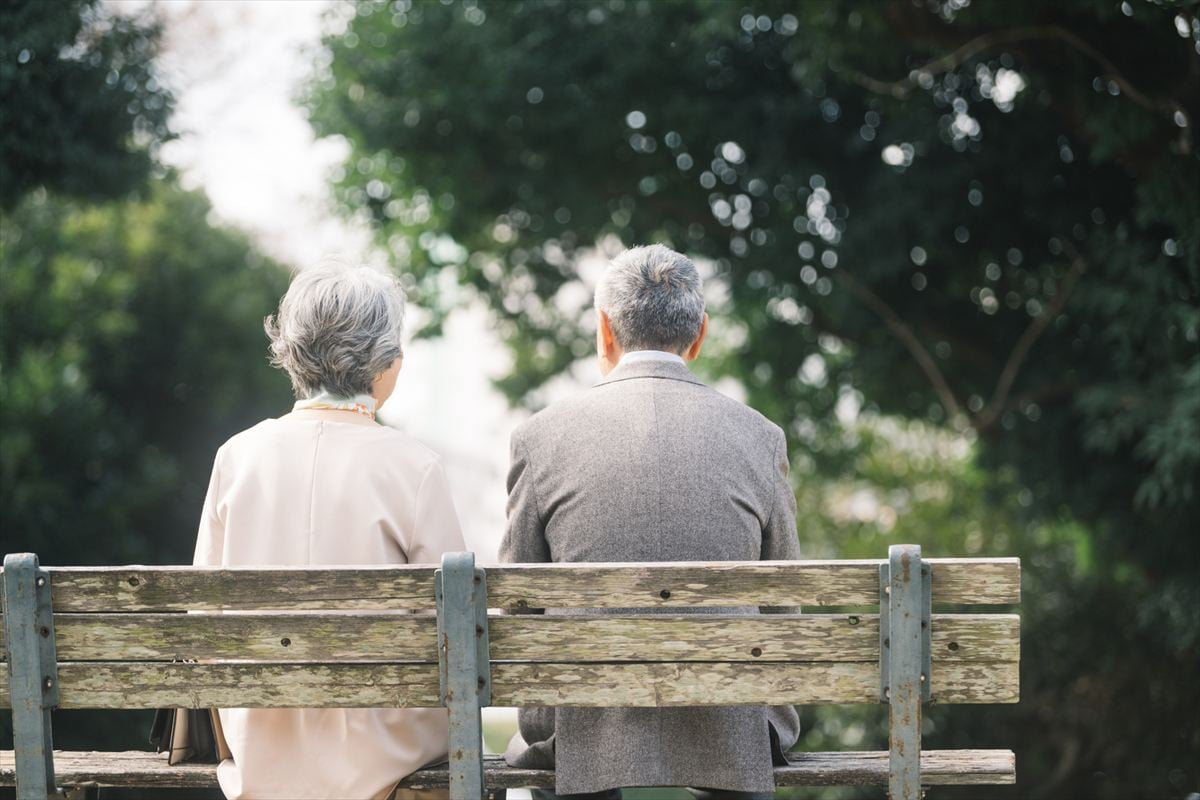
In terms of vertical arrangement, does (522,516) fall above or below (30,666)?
above

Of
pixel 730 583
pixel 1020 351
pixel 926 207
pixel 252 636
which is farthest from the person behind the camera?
pixel 1020 351

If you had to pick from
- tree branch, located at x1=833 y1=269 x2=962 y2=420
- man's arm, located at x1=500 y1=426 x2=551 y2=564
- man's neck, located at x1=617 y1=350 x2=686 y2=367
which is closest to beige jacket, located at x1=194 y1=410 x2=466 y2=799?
man's arm, located at x1=500 y1=426 x2=551 y2=564

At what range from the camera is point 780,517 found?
3.03 meters

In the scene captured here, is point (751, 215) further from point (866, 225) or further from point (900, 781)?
point (900, 781)

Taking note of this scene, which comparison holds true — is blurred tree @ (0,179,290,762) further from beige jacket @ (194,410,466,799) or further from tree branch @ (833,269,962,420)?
beige jacket @ (194,410,466,799)

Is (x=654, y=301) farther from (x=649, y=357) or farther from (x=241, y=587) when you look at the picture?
(x=241, y=587)

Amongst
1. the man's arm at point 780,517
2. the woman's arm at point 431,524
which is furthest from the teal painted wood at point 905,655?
the woman's arm at point 431,524

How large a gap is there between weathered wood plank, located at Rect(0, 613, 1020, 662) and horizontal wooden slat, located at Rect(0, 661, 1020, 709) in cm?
2

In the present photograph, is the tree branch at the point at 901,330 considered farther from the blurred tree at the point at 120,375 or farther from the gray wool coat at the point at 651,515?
the gray wool coat at the point at 651,515

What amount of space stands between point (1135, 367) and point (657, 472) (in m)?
4.35

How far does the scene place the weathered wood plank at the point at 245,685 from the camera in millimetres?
2662

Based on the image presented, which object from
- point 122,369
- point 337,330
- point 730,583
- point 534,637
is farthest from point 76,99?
point 122,369

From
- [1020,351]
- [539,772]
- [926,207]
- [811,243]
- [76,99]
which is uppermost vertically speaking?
[811,243]

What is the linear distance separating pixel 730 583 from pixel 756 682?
0.69 feet
